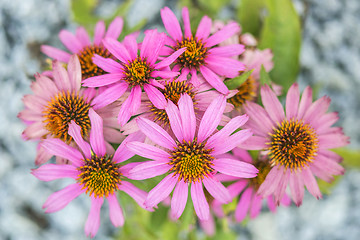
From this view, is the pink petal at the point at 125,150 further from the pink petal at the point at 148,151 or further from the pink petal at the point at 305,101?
the pink petal at the point at 305,101

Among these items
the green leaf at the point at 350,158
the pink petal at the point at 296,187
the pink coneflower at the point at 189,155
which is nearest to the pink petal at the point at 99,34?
the pink coneflower at the point at 189,155

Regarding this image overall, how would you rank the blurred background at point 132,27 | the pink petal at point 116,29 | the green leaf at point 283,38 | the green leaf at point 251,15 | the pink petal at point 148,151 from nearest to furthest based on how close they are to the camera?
the pink petal at point 148,151, the pink petal at point 116,29, the green leaf at point 283,38, the green leaf at point 251,15, the blurred background at point 132,27

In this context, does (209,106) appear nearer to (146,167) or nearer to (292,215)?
(146,167)

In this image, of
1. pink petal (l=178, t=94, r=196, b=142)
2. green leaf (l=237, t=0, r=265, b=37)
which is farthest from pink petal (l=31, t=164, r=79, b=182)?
green leaf (l=237, t=0, r=265, b=37)

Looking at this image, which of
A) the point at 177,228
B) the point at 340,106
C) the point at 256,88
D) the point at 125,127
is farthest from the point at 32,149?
the point at 340,106

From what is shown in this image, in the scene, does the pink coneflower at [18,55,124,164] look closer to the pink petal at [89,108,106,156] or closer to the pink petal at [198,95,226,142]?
the pink petal at [89,108,106,156]

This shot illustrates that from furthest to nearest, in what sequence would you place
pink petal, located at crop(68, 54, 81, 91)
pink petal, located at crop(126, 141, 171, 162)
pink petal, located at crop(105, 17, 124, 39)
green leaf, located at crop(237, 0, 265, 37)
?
1. green leaf, located at crop(237, 0, 265, 37)
2. pink petal, located at crop(105, 17, 124, 39)
3. pink petal, located at crop(68, 54, 81, 91)
4. pink petal, located at crop(126, 141, 171, 162)

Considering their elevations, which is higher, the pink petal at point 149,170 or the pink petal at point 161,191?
the pink petal at point 149,170
